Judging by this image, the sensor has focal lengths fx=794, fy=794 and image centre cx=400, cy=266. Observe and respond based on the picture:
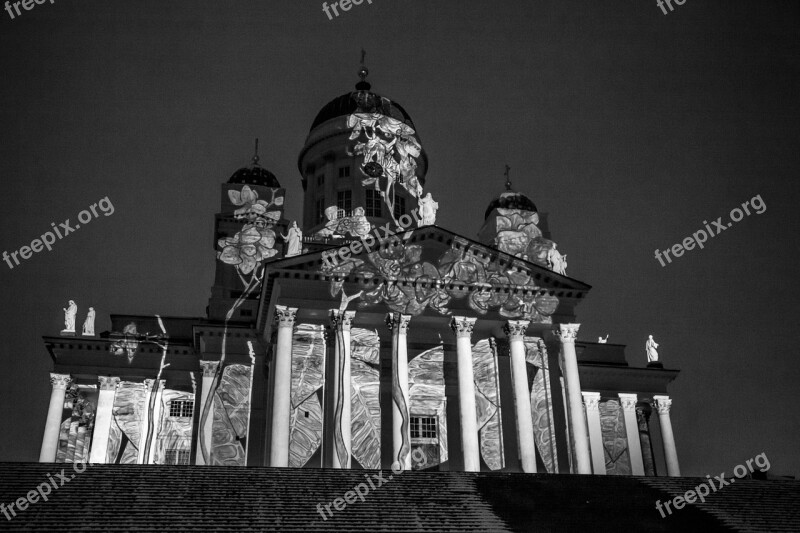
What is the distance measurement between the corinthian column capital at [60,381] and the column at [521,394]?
20111mm

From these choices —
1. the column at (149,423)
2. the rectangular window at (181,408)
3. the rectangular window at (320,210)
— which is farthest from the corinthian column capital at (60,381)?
the rectangular window at (320,210)

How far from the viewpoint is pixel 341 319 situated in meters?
29.5

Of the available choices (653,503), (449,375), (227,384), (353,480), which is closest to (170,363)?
(227,384)

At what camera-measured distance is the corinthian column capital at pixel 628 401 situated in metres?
40.4

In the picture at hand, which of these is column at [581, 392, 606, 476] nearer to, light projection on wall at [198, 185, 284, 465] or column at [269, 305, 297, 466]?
column at [269, 305, 297, 466]

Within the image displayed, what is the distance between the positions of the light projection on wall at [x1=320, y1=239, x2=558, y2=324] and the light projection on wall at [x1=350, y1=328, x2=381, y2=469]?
68.5 inches

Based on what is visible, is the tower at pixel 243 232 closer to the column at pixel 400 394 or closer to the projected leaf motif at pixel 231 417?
the projected leaf motif at pixel 231 417

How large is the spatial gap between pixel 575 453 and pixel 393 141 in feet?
68.1

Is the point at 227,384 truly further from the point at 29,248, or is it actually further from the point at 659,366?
the point at 659,366

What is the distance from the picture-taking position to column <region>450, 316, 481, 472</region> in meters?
28.4

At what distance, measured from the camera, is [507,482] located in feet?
67.8

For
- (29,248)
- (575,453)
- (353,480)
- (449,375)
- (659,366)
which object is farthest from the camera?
(659,366)

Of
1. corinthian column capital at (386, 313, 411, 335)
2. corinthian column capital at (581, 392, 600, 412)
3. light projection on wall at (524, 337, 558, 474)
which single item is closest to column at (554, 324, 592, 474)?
light projection on wall at (524, 337, 558, 474)

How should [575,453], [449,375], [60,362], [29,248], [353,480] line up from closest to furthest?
[353,480] < [575,453] < [449,375] < [29,248] < [60,362]
